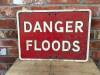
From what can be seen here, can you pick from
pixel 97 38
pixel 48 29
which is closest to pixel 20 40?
pixel 48 29

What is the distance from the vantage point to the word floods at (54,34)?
1.18 m

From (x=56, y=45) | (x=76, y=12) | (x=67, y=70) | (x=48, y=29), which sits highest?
(x=76, y=12)

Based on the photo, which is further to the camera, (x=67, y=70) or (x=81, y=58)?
(x=81, y=58)

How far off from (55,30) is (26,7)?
23 centimetres

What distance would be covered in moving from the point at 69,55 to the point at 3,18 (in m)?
0.48

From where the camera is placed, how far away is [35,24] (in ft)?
3.94

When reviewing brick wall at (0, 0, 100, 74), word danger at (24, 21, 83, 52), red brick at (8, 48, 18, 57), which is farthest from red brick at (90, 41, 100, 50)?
red brick at (8, 48, 18, 57)

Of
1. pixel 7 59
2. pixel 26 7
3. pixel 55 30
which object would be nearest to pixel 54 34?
pixel 55 30

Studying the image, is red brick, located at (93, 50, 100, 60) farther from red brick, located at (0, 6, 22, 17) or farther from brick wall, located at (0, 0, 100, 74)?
red brick, located at (0, 6, 22, 17)

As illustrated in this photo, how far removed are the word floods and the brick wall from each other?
1.6 inches

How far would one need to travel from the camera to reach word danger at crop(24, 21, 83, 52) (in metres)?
1.19

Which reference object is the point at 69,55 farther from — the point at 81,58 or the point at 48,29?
the point at 48,29

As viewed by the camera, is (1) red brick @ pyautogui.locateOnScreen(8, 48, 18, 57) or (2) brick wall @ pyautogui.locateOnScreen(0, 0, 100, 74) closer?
(2) brick wall @ pyautogui.locateOnScreen(0, 0, 100, 74)

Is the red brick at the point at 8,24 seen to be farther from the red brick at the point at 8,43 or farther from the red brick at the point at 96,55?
the red brick at the point at 96,55
